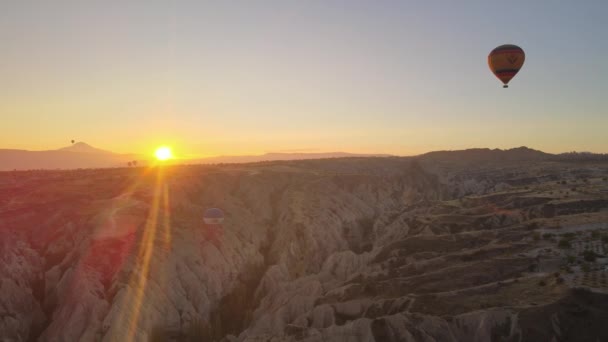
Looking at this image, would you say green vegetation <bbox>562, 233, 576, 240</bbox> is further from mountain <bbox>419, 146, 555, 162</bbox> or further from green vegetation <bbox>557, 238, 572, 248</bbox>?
mountain <bbox>419, 146, 555, 162</bbox>

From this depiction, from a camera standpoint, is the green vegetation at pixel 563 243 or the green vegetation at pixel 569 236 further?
the green vegetation at pixel 569 236

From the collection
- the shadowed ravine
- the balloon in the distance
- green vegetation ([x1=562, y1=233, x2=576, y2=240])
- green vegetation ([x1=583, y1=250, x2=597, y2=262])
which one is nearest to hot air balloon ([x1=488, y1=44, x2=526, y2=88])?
the shadowed ravine

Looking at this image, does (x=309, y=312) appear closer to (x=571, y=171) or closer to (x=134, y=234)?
(x=134, y=234)

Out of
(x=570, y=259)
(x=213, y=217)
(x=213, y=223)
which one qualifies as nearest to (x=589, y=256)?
(x=570, y=259)

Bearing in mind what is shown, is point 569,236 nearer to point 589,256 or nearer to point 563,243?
point 563,243

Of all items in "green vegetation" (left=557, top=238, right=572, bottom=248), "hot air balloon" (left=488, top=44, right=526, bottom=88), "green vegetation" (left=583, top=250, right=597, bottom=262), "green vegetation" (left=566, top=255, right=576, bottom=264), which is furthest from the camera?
"hot air balloon" (left=488, top=44, right=526, bottom=88)

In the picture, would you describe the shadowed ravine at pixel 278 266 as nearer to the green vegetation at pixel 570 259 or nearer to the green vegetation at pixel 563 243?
the green vegetation at pixel 570 259

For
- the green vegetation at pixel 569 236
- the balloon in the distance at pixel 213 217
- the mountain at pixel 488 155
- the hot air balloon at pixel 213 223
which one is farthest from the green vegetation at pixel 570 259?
the mountain at pixel 488 155

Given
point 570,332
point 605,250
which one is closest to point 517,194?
point 605,250
